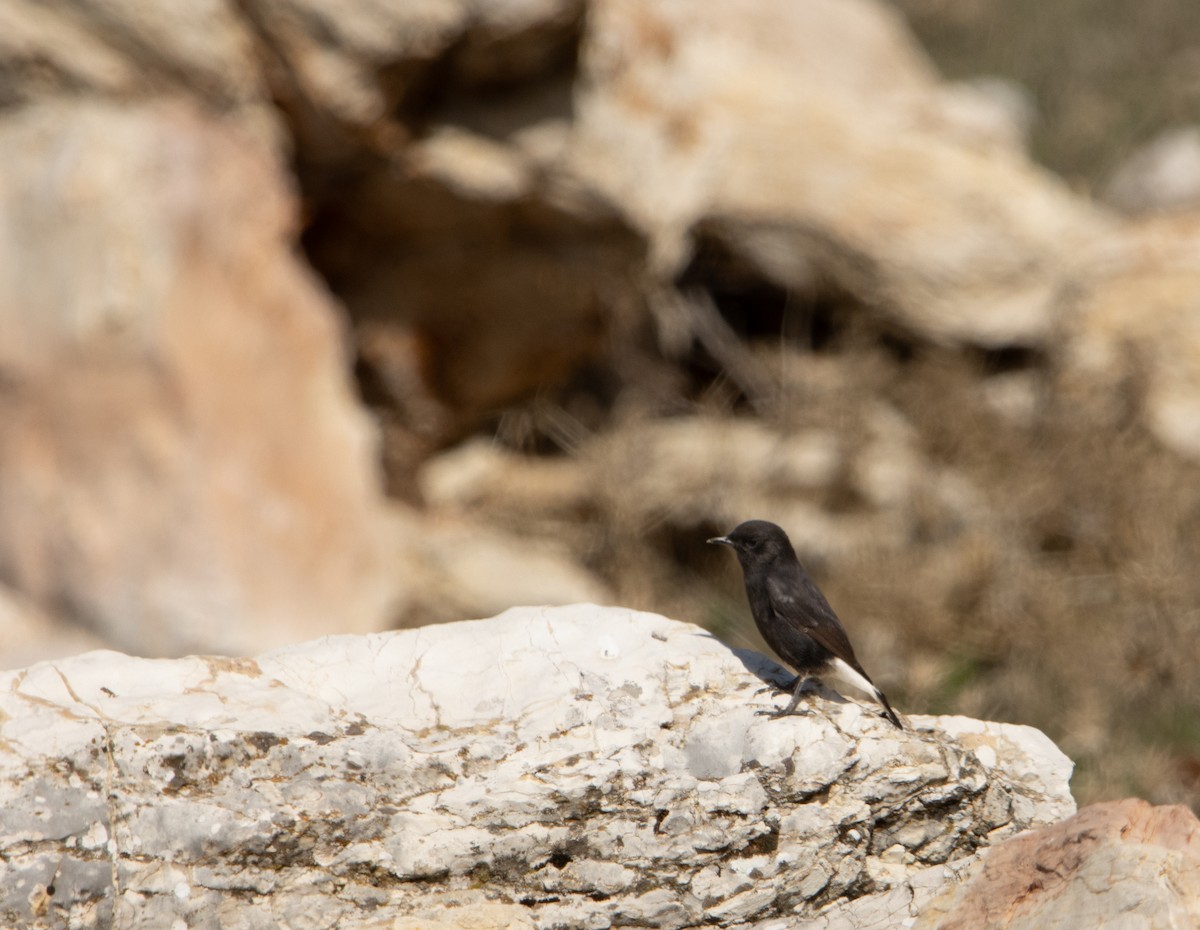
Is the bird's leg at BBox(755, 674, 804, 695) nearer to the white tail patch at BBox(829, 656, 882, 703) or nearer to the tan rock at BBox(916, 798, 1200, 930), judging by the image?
the white tail patch at BBox(829, 656, 882, 703)

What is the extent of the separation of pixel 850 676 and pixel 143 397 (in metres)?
4.26

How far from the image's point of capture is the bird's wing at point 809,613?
3.99m

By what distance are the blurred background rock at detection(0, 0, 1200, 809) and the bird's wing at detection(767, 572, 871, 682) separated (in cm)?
317

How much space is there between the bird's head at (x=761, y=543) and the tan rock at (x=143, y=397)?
320 cm

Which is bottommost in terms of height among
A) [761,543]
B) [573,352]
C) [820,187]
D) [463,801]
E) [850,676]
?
[573,352]

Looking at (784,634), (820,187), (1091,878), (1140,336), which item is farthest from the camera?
(1140,336)

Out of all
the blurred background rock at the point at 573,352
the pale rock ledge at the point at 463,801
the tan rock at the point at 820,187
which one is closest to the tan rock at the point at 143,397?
the blurred background rock at the point at 573,352

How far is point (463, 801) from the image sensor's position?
339 centimetres

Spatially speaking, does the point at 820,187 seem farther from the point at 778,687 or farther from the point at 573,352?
the point at 778,687

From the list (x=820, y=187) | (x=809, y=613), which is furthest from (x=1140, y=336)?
(x=809, y=613)

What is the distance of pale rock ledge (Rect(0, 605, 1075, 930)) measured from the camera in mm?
3221

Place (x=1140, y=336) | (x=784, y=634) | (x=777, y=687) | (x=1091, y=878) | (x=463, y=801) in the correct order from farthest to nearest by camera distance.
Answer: (x=1140, y=336)
(x=784, y=634)
(x=777, y=687)
(x=463, y=801)
(x=1091, y=878)

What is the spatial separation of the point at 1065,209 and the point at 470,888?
30.4 feet

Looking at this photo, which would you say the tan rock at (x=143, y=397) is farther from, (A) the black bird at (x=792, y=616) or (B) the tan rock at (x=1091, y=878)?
(B) the tan rock at (x=1091, y=878)
